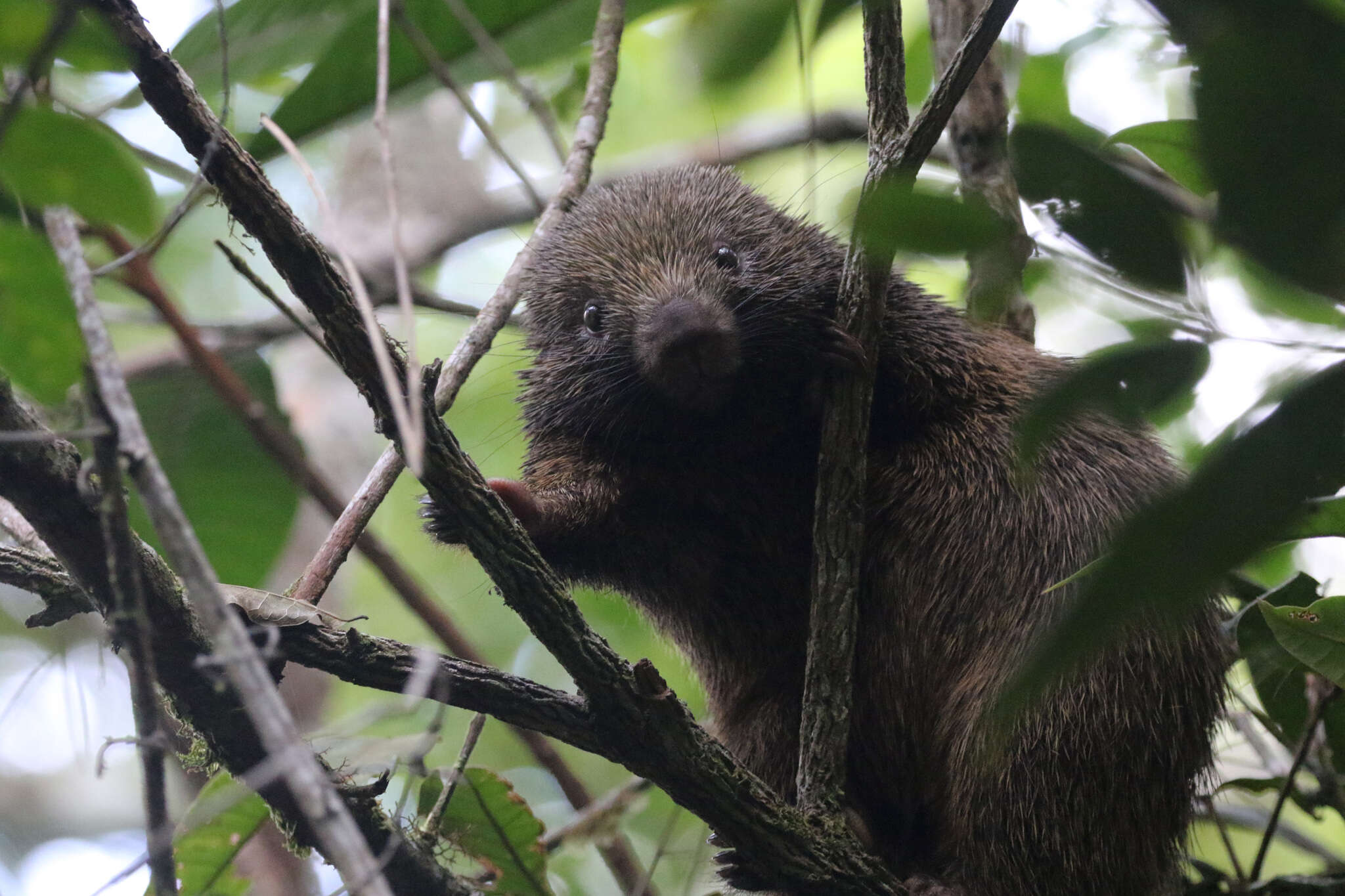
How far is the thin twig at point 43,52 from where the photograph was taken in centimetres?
104

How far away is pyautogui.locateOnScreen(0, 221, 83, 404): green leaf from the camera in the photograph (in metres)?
1.17

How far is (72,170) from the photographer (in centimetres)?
117

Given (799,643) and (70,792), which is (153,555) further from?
(70,792)

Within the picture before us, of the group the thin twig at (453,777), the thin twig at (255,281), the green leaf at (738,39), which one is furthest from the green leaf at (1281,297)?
the thin twig at (453,777)

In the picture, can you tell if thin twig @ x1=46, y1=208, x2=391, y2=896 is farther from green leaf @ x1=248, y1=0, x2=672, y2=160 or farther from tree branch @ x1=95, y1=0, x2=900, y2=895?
green leaf @ x1=248, y1=0, x2=672, y2=160

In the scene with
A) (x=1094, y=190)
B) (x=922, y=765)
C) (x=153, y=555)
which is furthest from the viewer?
(x=922, y=765)

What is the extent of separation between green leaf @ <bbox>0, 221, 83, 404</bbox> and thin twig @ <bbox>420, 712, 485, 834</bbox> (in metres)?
1.58

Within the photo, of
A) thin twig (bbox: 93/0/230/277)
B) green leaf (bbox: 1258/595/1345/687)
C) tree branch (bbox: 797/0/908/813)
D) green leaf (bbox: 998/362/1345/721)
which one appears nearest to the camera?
green leaf (bbox: 998/362/1345/721)

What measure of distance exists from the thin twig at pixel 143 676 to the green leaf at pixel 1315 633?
2.29 metres

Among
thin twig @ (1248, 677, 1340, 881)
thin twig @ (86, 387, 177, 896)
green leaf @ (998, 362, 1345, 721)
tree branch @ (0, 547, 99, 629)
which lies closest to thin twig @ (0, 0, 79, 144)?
thin twig @ (86, 387, 177, 896)

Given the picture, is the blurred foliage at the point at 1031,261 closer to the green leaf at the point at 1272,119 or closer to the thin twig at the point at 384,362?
the green leaf at the point at 1272,119

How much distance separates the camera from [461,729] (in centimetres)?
749

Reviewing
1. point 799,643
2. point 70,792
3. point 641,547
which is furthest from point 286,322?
point 70,792

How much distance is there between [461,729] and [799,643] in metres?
4.82
